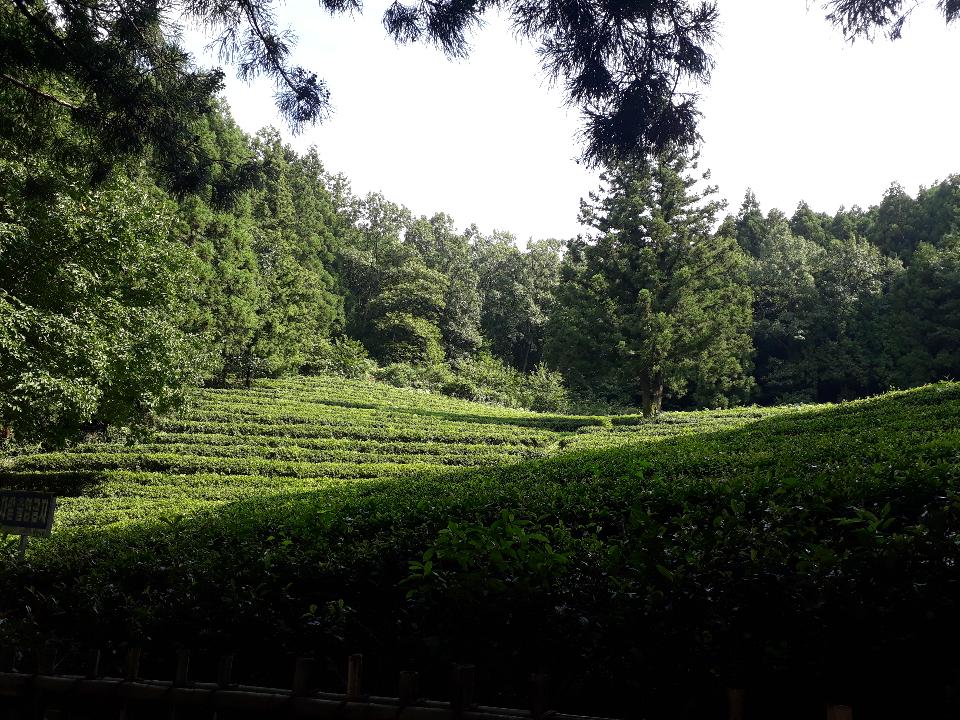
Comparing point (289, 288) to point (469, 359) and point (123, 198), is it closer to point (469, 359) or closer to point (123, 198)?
point (469, 359)

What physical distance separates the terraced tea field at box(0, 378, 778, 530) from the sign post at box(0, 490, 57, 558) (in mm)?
4186

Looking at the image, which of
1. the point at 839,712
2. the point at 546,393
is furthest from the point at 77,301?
the point at 546,393

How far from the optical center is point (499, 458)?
58.6 ft

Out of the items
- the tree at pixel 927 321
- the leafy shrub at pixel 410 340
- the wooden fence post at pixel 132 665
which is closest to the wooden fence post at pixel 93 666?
the wooden fence post at pixel 132 665

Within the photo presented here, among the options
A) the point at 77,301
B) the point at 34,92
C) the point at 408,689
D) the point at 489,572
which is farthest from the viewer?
the point at 77,301

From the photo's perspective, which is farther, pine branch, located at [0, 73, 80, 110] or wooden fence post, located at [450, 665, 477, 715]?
pine branch, located at [0, 73, 80, 110]

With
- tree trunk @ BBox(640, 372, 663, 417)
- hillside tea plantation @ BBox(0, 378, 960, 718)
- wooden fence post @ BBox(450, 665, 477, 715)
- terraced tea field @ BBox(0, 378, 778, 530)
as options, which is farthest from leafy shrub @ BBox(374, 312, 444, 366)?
wooden fence post @ BBox(450, 665, 477, 715)

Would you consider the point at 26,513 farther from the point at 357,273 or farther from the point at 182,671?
the point at 357,273

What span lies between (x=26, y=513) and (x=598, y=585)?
237 inches

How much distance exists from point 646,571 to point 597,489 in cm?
434

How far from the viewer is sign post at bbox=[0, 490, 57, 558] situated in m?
6.33

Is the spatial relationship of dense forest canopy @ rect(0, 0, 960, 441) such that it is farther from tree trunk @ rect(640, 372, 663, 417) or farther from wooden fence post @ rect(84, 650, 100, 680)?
wooden fence post @ rect(84, 650, 100, 680)

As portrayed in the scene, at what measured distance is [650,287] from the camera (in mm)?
25500

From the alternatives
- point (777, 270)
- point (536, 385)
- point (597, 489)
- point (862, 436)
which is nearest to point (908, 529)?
point (597, 489)
